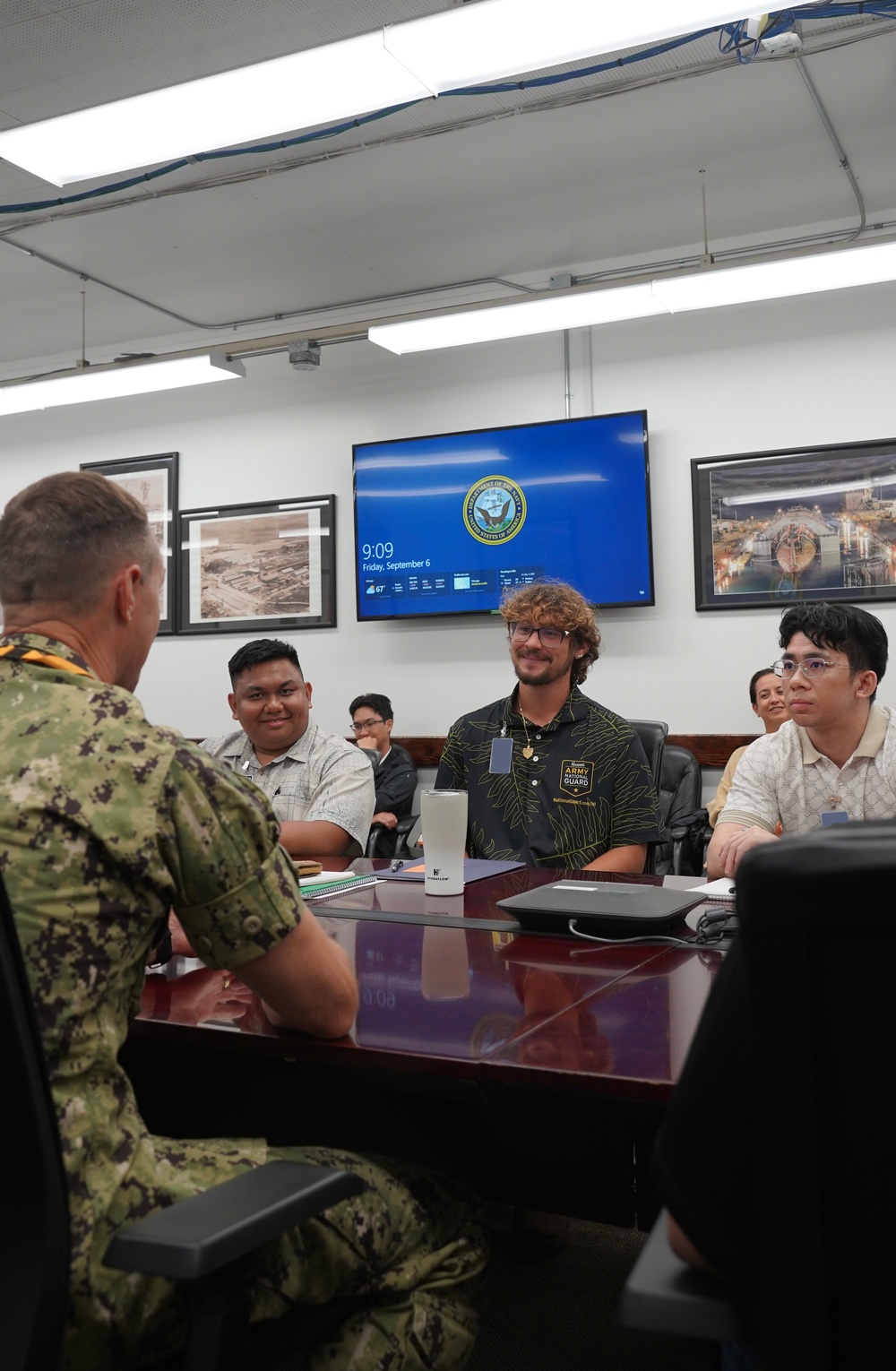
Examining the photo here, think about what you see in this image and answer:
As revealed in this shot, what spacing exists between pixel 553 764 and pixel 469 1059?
5.92 feet

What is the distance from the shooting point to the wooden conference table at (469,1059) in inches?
45.5

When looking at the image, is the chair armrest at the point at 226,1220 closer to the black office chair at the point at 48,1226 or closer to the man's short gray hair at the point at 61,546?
the black office chair at the point at 48,1226

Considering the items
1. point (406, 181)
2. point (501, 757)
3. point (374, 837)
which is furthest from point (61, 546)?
point (406, 181)

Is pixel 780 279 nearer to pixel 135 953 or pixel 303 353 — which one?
pixel 303 353

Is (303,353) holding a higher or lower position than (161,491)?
higher

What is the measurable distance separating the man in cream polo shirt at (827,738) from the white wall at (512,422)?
7.37 ft

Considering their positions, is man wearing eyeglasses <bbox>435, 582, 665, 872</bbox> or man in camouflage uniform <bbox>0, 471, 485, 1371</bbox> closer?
man in camouflage uniform <bbox>0, 471, 485, 1371</bbox>

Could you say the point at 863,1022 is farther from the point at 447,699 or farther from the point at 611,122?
the point at 447,699

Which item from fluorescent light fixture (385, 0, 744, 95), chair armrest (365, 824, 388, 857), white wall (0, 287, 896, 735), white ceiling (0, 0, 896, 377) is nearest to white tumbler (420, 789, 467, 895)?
fluorescent light fixture (385, 0, 744, 95)

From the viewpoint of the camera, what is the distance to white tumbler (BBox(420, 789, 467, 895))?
2.09 m

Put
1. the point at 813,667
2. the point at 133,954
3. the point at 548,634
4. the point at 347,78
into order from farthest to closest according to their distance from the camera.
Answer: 1. the point at 548,634
2. the point at 347,78
3. the point at 813,667
4. the point at 133,954

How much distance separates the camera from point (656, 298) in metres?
4.36

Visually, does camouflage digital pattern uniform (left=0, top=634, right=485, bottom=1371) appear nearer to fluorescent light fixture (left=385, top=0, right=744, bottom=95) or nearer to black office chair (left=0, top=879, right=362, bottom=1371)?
black office chair (left=0, top=879, right=362, bottom=1371)

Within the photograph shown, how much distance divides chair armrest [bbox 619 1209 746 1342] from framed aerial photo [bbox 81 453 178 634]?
5.70 m
